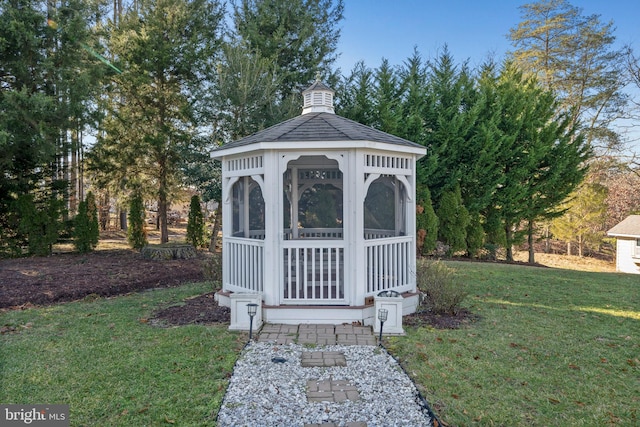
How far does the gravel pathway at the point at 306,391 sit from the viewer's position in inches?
116

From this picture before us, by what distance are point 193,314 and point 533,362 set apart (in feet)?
15.2

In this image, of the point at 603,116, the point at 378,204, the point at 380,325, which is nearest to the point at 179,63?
the point at 378,204

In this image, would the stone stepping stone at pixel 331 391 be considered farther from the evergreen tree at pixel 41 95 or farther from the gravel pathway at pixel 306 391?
the evergreen tree at pixel 41 95

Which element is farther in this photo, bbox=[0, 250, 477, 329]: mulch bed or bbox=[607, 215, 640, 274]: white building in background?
bbox=[607, 215, 640, 274]: white building in background

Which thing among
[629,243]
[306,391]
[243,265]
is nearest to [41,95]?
[243,265]

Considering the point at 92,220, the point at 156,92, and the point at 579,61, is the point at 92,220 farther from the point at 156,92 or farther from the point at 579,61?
the point at 579,61

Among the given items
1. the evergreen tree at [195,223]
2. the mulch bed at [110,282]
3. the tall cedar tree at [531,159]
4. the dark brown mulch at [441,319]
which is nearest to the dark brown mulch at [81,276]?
the mulch bed at [110,282]

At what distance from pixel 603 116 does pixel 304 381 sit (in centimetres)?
2208

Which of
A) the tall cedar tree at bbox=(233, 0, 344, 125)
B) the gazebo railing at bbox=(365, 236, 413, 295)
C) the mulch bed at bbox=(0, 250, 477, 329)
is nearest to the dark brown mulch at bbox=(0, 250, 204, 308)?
the mulch bed at bbox=(0, 250, 477, 329)

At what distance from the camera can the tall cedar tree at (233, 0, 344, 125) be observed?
1388cm

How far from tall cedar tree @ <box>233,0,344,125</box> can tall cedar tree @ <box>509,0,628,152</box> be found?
11.2 meters

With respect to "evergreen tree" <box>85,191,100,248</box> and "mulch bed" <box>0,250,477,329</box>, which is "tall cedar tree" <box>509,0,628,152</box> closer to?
"mulch bed" <box>0,250,477,329</box>

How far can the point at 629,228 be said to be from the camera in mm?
18359

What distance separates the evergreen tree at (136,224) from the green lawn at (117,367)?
25.6 ft
